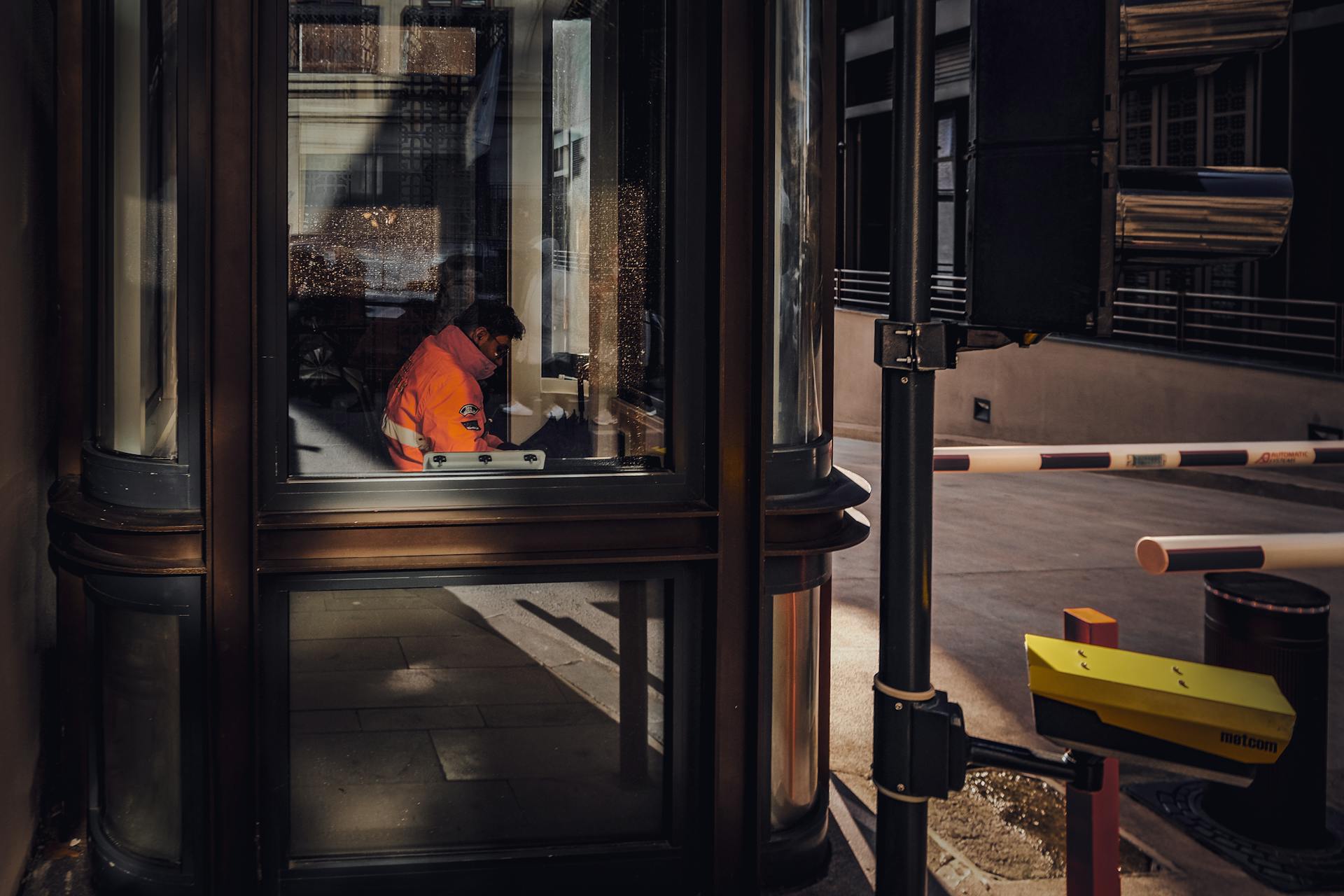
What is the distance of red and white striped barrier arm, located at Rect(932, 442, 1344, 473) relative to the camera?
6.35 m

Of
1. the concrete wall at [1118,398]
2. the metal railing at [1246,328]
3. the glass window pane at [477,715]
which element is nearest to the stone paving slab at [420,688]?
the glass window pane at [477,715]

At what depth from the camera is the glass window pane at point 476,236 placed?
3783 mm

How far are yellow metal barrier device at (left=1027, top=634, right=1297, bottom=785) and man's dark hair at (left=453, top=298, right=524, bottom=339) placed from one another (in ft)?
6.37

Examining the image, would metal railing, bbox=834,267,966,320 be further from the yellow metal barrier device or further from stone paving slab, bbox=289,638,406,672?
the yellow metal barrier device

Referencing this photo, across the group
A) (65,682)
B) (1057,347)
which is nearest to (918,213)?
(65,682)

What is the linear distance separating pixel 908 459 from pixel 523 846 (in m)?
2.08

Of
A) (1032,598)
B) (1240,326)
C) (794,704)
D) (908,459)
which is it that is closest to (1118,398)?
(1240,326)

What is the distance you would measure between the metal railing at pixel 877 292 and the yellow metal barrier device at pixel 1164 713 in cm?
1706

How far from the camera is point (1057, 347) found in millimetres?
16875

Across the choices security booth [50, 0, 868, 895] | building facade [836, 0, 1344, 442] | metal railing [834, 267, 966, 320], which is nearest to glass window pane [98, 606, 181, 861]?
security booth [50, 0, 868, 895]

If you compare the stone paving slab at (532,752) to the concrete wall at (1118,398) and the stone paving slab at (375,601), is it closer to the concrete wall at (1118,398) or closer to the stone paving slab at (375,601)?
the stone paving slab at (375,601)

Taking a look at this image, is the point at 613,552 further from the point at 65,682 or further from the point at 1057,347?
the point at 1057,347

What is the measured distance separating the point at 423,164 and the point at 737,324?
1.03 metres

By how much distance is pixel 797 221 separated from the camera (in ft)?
13.3
